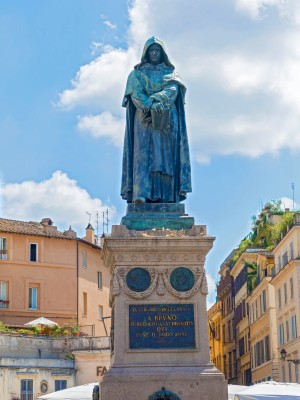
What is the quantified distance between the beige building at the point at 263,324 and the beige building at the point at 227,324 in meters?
13.2

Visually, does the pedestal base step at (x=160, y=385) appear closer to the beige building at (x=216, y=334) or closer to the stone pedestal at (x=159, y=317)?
the stone pedestal at (x=159, y=317)

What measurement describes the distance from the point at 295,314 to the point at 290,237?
506 centimetres

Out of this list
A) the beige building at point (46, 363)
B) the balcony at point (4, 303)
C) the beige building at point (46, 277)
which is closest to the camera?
the beige building at point (46, 363)

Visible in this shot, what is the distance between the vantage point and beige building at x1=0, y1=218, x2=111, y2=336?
67562 mm

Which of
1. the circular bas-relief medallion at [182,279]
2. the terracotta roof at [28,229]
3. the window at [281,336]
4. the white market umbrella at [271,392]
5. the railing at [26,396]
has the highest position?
the terracotta roof at [28,229]

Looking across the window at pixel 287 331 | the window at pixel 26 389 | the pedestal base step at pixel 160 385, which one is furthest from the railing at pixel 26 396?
the pedestal base step at pixel 160 385

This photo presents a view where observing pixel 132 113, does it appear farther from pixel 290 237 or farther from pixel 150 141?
pixel 290 237

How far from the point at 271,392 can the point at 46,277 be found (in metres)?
47.4

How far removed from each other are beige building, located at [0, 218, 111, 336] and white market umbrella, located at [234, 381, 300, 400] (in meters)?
43.2

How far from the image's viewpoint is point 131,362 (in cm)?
1520

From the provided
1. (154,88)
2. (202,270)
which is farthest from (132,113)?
(202,270)

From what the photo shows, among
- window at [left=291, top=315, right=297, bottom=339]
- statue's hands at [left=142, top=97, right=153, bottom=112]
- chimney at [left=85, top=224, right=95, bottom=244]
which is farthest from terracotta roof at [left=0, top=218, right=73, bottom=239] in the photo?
statue's hands at [left=142, top=97, right=153, bottom=112]

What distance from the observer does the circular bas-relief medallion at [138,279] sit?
51.5 ft

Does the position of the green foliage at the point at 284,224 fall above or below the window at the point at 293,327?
above
